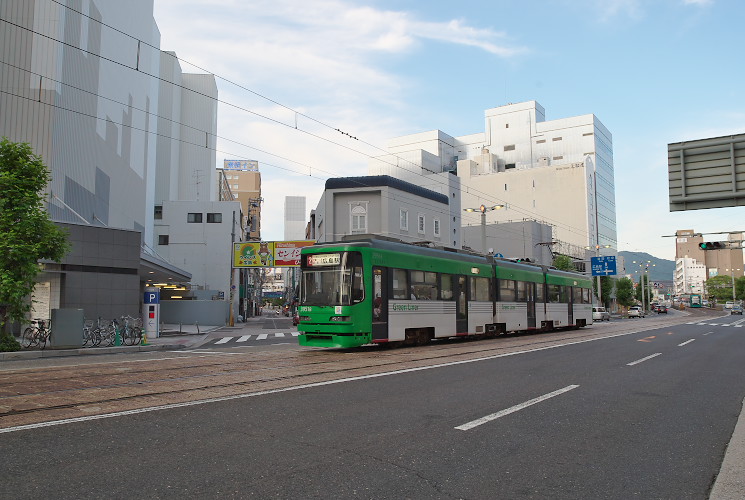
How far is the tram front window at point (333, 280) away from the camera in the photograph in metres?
15.4

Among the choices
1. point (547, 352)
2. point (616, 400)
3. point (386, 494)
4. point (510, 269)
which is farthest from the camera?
point (510, 269)

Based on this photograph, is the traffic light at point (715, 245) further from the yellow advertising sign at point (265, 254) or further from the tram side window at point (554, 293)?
the yellow advertising sign at point (265, 254)

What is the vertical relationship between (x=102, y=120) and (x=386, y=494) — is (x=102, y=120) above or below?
above

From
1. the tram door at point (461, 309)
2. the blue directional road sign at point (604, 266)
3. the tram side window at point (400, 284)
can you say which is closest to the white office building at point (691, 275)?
the blue directional road sign at point (604, 266)

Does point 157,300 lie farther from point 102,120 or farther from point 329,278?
point 102,120

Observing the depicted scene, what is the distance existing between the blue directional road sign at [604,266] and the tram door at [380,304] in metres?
50.7

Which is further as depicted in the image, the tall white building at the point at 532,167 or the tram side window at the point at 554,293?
the tall white building at the point at 532,167

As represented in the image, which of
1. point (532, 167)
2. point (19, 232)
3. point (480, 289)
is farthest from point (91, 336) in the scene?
point (532, 167)

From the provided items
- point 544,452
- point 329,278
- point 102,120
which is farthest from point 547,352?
point 102,120

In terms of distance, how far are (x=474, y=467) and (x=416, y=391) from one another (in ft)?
12.5

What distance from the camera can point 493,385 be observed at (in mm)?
9250

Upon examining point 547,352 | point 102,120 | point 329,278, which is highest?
point 102,120

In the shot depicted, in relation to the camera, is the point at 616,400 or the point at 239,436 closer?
the point at 239,436

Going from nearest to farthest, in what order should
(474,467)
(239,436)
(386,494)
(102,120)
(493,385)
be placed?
(386,494)
(474,467)
(239,436)
(493,385)
(102,120)
